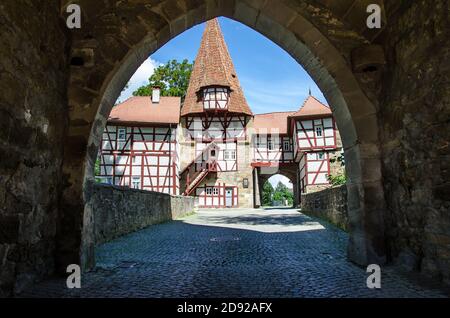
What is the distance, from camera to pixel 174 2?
12.6 ft

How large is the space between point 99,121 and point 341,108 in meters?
2.74

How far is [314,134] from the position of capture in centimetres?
2345

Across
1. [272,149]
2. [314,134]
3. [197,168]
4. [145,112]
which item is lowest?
[197,168]

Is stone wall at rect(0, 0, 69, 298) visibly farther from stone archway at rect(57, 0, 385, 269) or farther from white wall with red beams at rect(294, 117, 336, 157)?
white wall with red beams at rect(294, 117, 336, 157)

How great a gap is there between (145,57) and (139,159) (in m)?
19.4

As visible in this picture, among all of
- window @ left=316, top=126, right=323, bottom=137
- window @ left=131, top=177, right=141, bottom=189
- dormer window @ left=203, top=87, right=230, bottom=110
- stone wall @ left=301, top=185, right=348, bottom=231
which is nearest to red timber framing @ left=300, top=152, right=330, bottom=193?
window @ left=316, top=126, right=323, bottom=137

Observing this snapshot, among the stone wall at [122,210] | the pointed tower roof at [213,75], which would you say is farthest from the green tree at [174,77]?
the stone wall at [122,210]

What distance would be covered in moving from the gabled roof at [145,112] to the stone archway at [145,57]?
1910 centimetres

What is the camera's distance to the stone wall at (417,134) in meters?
2.75

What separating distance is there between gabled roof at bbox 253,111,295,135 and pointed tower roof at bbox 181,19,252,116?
63.3 inches

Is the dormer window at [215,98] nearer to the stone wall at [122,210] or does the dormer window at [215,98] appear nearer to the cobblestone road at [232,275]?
the stone wall at [122,210]

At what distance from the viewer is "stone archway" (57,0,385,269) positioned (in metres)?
3.54

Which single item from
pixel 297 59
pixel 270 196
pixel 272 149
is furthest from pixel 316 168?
pixel 270 196

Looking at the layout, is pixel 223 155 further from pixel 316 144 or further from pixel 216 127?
pixel 316 144
